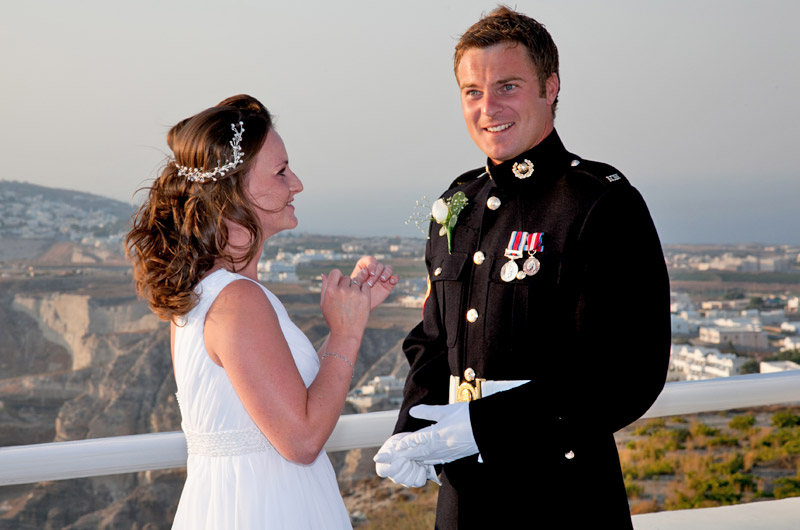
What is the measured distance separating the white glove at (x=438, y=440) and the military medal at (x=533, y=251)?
0.31 m

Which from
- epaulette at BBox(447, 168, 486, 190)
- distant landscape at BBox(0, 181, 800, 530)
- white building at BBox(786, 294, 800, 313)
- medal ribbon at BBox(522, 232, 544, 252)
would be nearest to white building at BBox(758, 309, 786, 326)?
distant landscape at BBox(0, 181, 800, 530)

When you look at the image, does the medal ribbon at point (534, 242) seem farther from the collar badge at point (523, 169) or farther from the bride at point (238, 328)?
the bride at point (238, 328)

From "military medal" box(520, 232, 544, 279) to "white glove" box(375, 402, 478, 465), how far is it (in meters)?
0.31

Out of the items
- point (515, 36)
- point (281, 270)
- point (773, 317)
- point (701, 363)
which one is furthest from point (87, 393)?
point (515, 36)

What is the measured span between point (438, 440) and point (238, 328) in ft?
1.51

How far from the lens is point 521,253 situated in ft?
5.13

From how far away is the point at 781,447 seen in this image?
14.8 meters

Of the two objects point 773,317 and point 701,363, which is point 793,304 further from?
point 701,363

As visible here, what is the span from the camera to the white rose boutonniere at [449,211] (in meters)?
1.74

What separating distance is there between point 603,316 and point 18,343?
106ft

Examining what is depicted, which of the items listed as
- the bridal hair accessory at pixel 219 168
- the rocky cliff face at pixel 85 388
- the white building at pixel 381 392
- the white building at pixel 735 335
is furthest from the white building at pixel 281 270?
the bridal hair accessory at pixel 219 168

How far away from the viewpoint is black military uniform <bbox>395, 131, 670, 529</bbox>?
1.39m

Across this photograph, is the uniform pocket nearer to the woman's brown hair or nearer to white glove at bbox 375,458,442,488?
white glove at bbox 375,458,442,488

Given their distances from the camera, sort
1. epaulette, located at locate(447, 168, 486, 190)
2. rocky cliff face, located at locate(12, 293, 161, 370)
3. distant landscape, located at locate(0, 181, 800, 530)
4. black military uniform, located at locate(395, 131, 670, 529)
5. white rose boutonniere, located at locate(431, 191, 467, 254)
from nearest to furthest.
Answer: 1. black military uniform, located at locate(395, 131, 670, 529)
2. white rose boutonniere, located at locate(431, 191, 467, 254)
3. epaulette, located at locate(447, 168, 486, 190)
4. distant landscape, located at locate(0, 181, 800, 530)
5. rocky cliff face, located at locate(12, 293, 161, 370)
